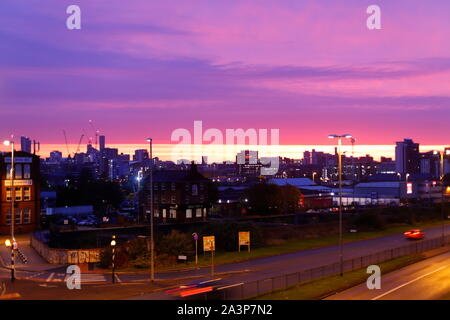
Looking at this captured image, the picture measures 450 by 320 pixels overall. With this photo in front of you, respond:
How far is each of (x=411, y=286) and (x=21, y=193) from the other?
171 feet

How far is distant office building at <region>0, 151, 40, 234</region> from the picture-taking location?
68312 mm

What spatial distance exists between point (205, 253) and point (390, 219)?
145ft

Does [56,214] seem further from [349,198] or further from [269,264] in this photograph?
[349,198]

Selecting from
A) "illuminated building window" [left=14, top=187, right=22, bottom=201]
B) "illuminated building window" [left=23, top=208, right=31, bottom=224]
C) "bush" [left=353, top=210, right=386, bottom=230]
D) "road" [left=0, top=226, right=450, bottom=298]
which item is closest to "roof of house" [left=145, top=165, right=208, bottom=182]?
"illuminated building window" [left=23, top=208, right=31, bottom=224]

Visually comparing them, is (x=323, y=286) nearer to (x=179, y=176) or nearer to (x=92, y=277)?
(x=92, y=277)

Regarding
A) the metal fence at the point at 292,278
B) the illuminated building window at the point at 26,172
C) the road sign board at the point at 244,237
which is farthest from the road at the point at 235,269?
the illuminated building window at the point at 26,172

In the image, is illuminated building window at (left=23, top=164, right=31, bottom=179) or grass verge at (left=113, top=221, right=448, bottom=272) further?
illuminated building window at (left=23, top=164, right=31, bottom=179)

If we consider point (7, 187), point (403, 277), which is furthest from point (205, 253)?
point (7, 187)

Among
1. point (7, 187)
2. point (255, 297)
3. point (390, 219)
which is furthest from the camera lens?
point (390, 219)

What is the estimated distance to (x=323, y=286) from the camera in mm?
32406

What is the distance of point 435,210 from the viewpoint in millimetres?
97750

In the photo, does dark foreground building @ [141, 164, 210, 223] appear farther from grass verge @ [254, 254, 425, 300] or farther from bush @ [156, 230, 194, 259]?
grass verge @ [254, 254, 425, 300]

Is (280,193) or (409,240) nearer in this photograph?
(409,240)

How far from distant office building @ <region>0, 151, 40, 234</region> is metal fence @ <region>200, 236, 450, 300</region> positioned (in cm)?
4448
